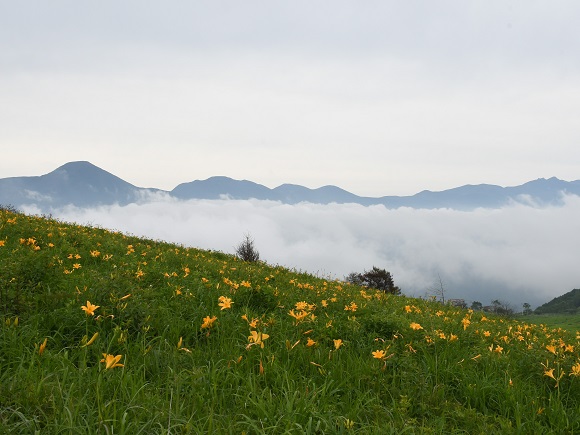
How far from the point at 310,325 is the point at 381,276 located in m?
48.5

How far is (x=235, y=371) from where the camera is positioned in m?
3.41

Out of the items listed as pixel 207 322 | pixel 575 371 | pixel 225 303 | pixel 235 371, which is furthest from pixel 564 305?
pixel 235 371

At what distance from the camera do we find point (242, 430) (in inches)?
103

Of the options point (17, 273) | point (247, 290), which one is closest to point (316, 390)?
point (247, 290)

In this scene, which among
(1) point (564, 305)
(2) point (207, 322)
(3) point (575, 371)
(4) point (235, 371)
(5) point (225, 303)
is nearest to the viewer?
(4) point (235, 371)

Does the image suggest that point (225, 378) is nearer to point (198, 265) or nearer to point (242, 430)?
point (242, 430)

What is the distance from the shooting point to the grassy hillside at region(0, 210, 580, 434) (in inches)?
103

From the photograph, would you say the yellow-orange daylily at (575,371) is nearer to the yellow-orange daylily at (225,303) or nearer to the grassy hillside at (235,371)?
the grassy hillside at (235,371)

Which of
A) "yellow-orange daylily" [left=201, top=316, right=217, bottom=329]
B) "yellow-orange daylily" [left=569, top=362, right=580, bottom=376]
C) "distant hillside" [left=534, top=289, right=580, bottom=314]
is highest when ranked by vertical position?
"yellow-orange daylily" [left=201, top=316, right=217, bottom=329]

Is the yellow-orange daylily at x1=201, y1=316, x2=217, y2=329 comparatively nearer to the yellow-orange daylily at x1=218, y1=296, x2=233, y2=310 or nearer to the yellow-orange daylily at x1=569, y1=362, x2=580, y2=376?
the yellow-orange daylily at x1=218, y1=296, x2=233, y2=310

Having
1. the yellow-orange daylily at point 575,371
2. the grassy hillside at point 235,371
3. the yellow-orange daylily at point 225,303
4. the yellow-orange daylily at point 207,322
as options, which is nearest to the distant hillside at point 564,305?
the yellow-orange daylily at point 575,371

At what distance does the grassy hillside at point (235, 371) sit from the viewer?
8.61 feet

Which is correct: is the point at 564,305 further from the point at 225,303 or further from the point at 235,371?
the point at 235,371

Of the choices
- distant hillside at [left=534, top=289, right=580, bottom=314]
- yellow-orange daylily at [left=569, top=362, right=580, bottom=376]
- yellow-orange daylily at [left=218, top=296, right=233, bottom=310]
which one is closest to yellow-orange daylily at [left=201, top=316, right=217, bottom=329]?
yellow-orange daylily at [left=218, top=296, right=233, bottom=310]
